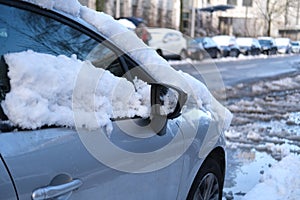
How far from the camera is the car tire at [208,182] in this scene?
3.29 meters

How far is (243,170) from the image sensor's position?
551 centimetres

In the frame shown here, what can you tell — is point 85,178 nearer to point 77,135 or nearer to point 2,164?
point 77,135

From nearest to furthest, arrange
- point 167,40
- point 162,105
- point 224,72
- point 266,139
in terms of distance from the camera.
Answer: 1. point 162,105
2. point 266,139
3. point 224,72
4. point 167,40

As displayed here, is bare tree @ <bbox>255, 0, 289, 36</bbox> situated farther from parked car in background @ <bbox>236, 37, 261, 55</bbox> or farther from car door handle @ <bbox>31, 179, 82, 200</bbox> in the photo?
car door handle @ <bbox>31, 179, 82, 200</bbox>

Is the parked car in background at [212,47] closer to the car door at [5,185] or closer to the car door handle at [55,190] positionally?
the car door handle at [55,190]

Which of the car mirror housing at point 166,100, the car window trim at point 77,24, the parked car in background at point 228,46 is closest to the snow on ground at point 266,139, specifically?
the car mirror housing at point 166,100

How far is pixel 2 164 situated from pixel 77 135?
45 centimetres

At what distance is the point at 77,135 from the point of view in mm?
2127

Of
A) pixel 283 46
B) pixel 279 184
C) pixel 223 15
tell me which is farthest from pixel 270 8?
pixel 279 184

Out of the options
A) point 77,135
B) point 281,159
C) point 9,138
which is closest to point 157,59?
point 77,135

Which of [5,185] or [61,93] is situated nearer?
[5,185]

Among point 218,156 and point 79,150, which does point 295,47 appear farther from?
point 79,150

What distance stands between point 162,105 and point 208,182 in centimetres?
104

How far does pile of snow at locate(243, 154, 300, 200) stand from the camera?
4.47 metres
